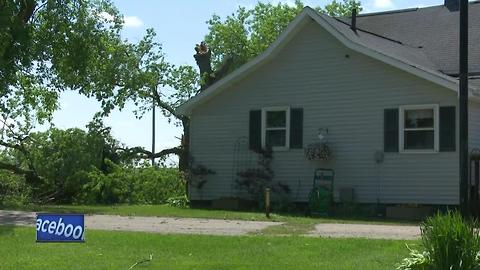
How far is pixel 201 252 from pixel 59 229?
11.2 feet

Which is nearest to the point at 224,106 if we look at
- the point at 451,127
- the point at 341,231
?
the point at 451,127

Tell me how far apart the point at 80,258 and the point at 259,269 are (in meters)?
2.59

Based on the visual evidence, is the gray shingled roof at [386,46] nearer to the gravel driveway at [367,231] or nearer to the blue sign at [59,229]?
the gravel driveway at [367,231]

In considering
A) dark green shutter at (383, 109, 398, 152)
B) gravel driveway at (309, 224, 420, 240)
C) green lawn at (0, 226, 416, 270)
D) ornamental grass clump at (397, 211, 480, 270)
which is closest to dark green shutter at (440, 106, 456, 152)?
dark green shutter at (383, 109, 398, 152)

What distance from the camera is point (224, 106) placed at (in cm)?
2255

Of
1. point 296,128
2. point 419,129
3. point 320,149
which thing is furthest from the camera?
point 296,128

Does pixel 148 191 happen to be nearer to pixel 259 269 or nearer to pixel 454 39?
pixel 454 39

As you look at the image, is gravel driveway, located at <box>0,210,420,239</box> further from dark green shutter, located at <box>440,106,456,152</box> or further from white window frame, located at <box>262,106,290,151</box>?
white window frame, located at <box>262,106,290,151</box>

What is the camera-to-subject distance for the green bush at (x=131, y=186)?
25.1m

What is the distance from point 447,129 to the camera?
60.7ft

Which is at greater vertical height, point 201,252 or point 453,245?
point 453,245

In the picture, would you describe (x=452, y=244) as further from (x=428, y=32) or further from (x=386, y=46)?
(x=428, y=32)

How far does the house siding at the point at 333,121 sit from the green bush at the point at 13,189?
21.3 ft

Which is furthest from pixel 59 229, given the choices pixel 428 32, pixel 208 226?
pixel 428 32
